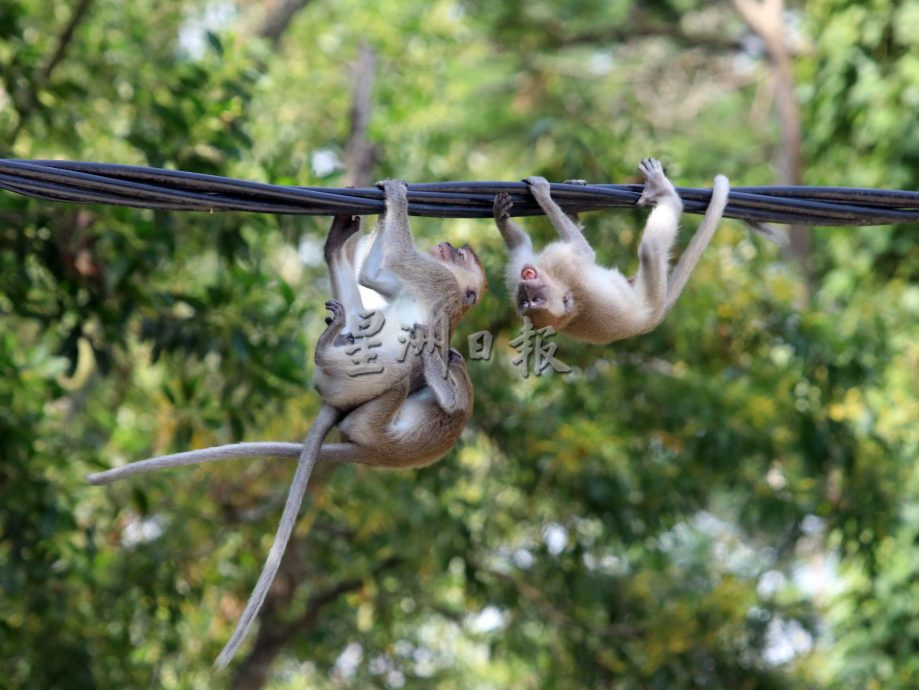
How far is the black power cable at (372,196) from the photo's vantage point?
139 inches

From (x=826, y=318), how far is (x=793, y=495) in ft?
3.87

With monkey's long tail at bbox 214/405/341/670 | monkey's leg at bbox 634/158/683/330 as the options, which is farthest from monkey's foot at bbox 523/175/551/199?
monkey's long tail at bbox 214/405/341/670

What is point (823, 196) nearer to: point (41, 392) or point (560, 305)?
point (560, 305)

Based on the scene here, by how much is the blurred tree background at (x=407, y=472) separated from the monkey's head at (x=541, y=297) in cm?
211

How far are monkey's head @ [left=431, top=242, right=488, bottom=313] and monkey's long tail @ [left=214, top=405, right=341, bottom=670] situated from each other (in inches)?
30.5

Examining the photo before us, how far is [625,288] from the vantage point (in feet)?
16.9

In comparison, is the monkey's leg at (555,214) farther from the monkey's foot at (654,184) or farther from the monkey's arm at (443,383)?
the monkey's arm at (443,383)

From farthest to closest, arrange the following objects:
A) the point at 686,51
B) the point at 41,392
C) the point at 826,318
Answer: the point at 686,51
the point at 826,318
the point at 41,392

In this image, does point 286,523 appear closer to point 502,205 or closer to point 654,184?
point 502,205

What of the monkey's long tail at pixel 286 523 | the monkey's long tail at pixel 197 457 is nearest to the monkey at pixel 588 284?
the monkey's long tail at pixel 286 523

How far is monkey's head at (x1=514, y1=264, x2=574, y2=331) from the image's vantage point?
4.92 metres

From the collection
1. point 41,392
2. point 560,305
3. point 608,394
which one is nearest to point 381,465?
point 560,305

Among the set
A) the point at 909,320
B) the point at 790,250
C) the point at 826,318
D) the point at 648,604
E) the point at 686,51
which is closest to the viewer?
the point at 826,318

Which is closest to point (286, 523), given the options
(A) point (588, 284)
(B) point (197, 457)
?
(B) point (197, 457)
